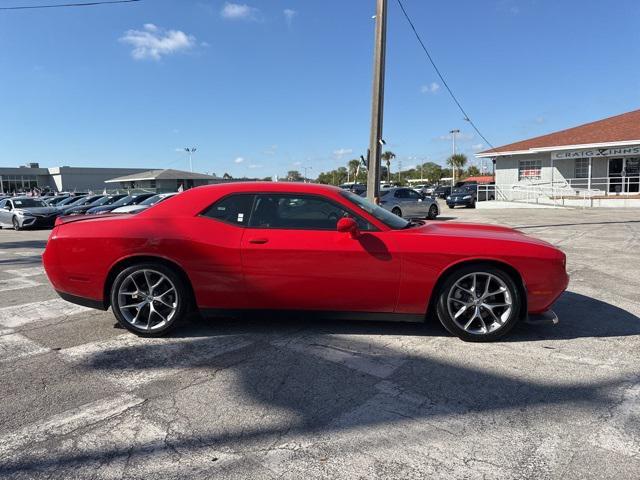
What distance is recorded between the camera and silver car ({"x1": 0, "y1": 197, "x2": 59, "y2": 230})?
20016 mm

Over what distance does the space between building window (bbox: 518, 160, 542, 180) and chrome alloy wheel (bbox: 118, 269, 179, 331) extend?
95.5ft

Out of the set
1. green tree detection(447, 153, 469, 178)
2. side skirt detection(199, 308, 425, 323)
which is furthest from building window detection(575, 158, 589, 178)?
green tree detection(447, 153, 469, 178)

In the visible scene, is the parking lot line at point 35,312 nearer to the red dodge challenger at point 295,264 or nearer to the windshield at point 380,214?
the red dodge challenger at point 295,264

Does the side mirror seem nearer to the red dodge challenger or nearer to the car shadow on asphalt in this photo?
the red dodge challenger

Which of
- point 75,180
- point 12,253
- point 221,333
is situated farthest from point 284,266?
point 75,180

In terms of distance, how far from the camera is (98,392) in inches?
136

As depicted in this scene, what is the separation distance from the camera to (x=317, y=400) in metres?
3.28

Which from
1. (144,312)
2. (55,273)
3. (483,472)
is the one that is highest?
(55,273)

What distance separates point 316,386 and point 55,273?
9.71 feet

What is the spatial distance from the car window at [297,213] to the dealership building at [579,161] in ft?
82.8

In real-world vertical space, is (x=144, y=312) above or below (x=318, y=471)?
above

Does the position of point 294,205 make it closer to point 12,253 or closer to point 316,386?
point 316,386

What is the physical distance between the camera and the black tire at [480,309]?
4.27 m

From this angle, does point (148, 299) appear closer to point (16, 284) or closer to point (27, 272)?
point (16, 284)
